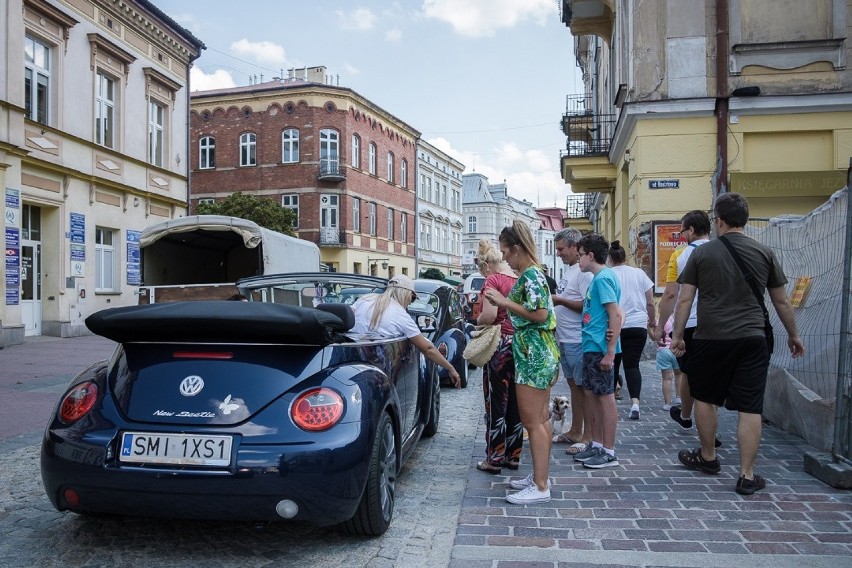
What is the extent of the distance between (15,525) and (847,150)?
1484 cm

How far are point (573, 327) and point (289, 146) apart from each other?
39.6 meters

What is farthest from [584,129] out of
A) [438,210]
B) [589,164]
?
[438,210]

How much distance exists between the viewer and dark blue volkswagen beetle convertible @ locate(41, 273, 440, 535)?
341 cm

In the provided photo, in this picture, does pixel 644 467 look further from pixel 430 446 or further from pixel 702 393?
pixel 430 446

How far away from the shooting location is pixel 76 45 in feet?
64.2

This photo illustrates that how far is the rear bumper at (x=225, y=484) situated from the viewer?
11.1 ft

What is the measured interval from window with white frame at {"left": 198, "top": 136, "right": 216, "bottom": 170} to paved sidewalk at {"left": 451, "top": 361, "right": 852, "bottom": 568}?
42540mm

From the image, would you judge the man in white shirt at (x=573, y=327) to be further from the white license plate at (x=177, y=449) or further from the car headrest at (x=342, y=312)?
the white license plate at (x=177, y=449)

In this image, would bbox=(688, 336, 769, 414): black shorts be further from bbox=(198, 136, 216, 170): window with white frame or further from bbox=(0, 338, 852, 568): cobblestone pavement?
bbox=(198, 136, 216, 170): window with white frame

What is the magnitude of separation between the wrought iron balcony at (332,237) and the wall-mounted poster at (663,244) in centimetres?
3089

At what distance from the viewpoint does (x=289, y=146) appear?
4372 cm

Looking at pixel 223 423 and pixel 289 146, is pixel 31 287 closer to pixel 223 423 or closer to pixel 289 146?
pixel 223 423

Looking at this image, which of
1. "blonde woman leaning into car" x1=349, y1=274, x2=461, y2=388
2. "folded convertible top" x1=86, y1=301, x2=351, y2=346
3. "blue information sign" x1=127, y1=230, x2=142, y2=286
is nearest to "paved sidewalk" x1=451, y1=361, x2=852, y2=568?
"blonde woman leaning into car" x1=349, y1=274, x2=461, y2=388

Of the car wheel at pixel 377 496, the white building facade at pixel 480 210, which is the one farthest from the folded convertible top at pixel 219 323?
the white building facade at pixel 480 210
